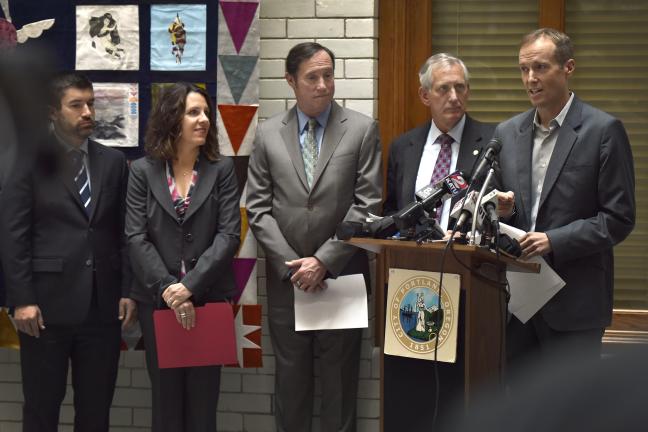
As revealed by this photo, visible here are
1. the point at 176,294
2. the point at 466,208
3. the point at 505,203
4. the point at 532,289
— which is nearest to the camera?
the point at 466,208

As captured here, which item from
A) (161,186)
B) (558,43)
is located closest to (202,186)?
(161,186)

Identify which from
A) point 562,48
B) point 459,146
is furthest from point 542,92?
point 459,146

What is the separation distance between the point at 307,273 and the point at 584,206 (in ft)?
3.67

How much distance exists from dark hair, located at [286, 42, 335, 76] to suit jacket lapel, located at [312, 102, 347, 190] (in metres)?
0.23

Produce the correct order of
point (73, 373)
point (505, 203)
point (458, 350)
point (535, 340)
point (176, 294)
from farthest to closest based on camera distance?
1. point (73, 373)
2. point (176, 294)
3. point (535, 340)
4. point (505, 203)
5. point (458, 350)

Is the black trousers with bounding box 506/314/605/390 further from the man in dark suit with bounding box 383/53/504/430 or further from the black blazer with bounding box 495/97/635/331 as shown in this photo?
the man in dark suit with bounding box 383/53/504/430

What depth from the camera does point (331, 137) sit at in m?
4.03

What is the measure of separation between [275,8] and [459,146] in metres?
1.13

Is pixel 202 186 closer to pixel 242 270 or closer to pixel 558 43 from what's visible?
pixel 242 270

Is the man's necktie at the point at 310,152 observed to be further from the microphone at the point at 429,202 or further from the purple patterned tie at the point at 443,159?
the microphone at the point at 429,202

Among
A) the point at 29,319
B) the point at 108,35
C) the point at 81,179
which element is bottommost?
the point at 29,319

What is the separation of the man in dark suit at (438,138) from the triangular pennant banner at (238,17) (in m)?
0.82

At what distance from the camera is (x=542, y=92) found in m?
3.50

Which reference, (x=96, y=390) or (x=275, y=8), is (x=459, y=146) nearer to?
(x=275, y=8)
